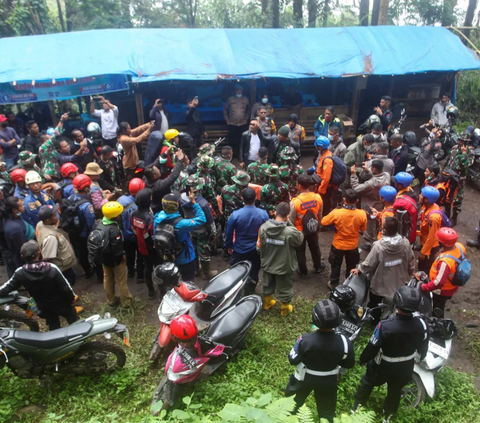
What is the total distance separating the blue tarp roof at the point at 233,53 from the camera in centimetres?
982

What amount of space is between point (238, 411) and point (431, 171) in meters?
6.43

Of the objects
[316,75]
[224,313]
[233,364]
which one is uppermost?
[316,75]

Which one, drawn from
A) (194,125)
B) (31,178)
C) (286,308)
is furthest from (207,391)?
(194,125)

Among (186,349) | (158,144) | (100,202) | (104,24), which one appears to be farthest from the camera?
(104,24)

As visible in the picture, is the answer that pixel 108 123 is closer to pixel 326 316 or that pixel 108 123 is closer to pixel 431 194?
pixel 431 194

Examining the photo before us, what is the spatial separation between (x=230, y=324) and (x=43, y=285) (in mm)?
2165

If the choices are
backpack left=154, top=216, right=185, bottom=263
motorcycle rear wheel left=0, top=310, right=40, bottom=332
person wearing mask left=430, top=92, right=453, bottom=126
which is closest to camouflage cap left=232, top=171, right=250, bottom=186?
backpack left=154, top=216, right=185, bottom=263

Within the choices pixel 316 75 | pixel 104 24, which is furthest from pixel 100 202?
pixel 104 24

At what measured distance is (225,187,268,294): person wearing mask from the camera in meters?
5.24

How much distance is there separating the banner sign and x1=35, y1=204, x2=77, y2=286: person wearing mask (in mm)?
5823

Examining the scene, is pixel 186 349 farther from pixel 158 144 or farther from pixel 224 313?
pixel 158 144

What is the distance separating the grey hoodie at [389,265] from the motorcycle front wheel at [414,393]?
1.03 meters

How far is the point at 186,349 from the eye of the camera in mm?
3693

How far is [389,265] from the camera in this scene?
459 cm
